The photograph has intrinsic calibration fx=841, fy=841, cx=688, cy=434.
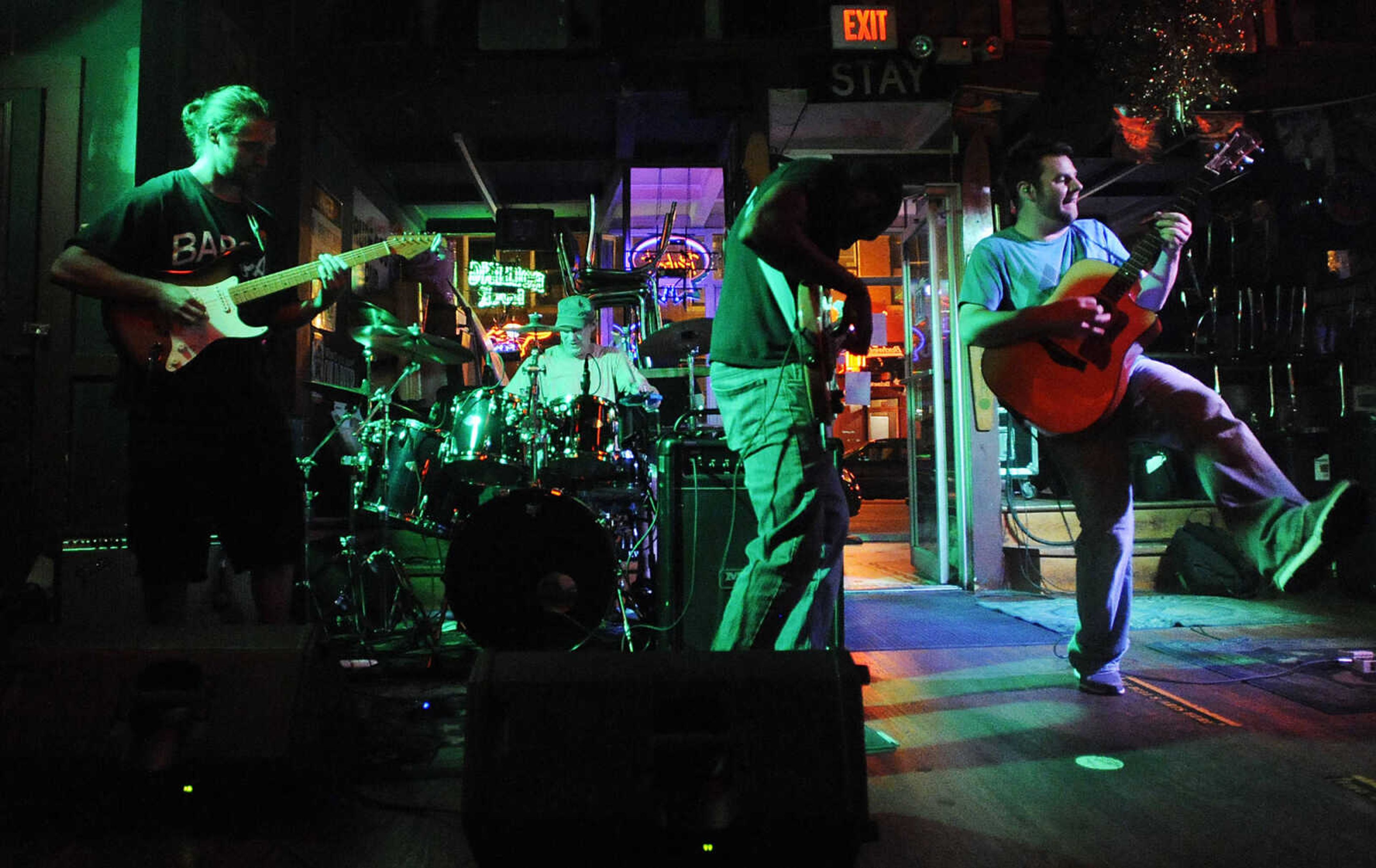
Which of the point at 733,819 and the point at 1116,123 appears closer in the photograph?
the point at 733,819

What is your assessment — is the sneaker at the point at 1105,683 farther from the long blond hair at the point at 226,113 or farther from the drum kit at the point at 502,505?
the long blond hair at the point at 226,113

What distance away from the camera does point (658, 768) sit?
163cm

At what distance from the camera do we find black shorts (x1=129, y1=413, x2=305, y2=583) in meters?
2.50

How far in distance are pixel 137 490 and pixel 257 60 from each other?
4421 millimetres

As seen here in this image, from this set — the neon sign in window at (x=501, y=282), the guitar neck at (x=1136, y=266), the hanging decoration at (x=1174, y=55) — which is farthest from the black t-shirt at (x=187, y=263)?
the neon sign in window at (x=501, y=282)

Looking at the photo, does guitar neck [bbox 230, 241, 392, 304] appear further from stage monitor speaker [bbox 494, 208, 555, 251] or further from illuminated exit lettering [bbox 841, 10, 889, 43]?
stage monitor speaker [bbox 494, 208, 555, 251]

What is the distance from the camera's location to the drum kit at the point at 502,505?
12.6 ft

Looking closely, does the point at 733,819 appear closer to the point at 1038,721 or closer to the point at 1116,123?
the point at 1038,721

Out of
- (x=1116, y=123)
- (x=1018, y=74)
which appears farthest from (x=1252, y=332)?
(x=1018, y=74)

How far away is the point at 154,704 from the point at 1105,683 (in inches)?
123

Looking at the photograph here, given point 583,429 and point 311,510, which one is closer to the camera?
point 583,429

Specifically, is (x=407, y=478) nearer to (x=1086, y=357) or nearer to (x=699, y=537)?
(x=699, y=537)

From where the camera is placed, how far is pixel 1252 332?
6984mm

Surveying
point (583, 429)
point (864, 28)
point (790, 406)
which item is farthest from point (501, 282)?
point (790, 406)
